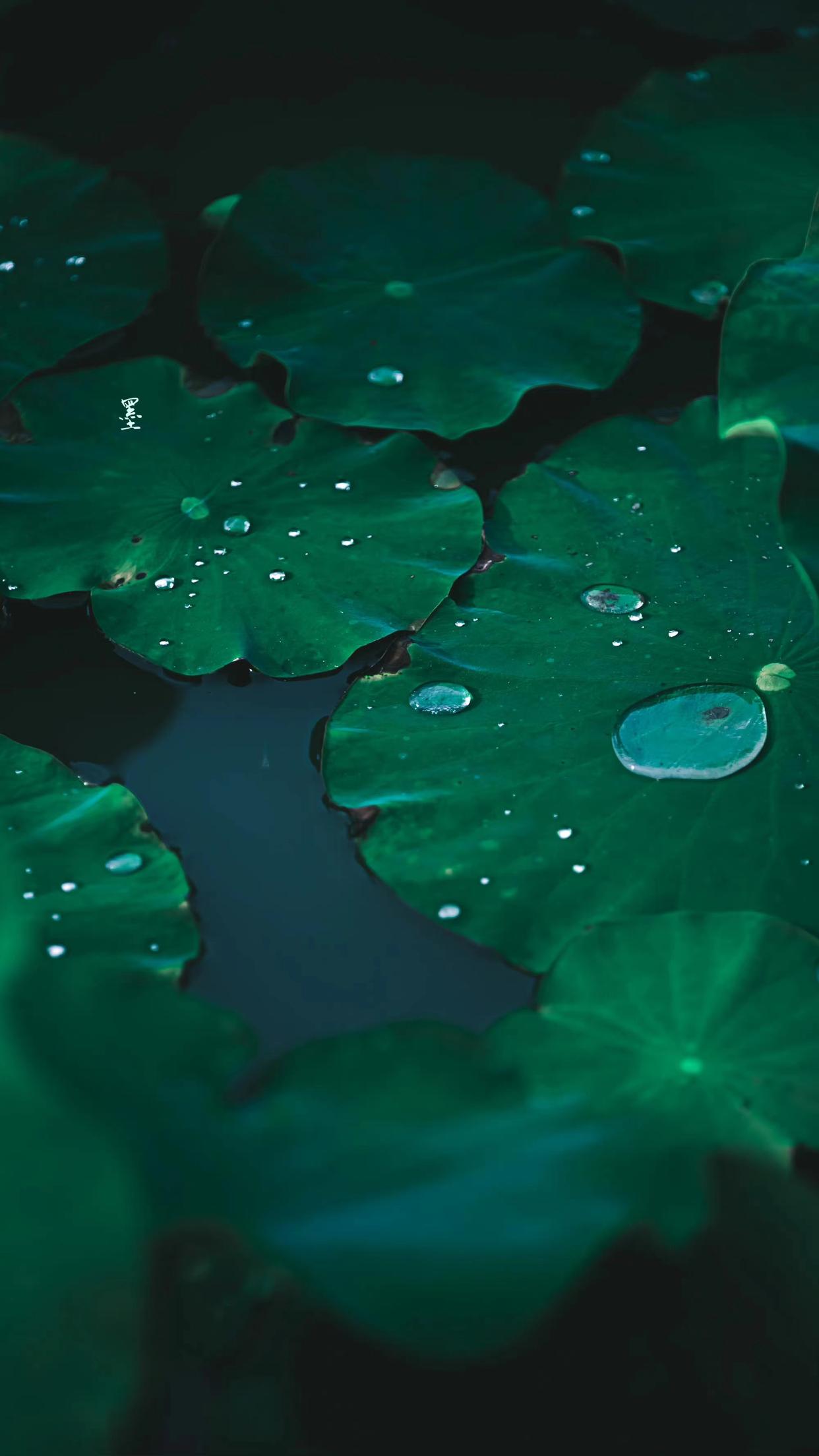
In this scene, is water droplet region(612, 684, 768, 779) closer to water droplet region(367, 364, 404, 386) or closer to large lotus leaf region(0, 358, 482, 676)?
large lotus leaf region(0, 358, 482, 676)

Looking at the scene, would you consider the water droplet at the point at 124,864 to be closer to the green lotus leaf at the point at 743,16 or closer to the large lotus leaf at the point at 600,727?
the large lotus leaf at the point at 600,727

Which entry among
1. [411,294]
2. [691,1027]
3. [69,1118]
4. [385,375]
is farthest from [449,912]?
[411,294]

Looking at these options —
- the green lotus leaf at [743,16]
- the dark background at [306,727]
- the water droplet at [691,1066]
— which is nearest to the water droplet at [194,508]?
the dark background at [306,727]

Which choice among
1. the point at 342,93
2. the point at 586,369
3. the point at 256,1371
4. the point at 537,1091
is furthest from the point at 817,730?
the point at 342,93

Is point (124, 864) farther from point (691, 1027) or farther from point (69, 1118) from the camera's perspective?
point (691, 1027)

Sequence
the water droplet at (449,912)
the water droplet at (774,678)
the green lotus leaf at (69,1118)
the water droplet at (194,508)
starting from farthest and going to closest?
the water droplet at (194,508), the water droplet at (774,678), the water droplet at (449,912), the green lotus leaf at (69,1118)
